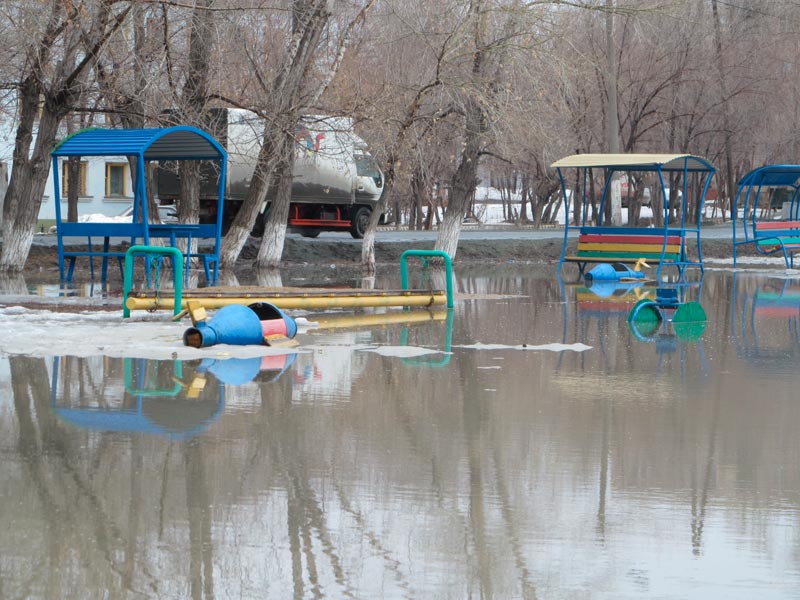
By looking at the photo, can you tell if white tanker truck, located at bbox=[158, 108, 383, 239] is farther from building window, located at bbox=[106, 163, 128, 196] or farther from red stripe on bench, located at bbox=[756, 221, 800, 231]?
building window, located at bbox=[106, 163, 128, 196]

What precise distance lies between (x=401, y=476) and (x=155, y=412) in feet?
6.90

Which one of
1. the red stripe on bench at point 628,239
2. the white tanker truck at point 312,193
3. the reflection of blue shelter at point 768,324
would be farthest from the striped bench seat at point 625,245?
the white tanker truck at point 312,193

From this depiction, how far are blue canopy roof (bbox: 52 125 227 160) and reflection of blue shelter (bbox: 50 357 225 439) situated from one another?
7931mm

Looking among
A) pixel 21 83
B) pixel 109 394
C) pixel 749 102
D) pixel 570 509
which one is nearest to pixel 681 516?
pixel 570 509

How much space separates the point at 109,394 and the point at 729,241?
26687 mm

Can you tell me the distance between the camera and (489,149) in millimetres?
26875

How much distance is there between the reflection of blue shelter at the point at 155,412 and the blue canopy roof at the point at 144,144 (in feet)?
26.0

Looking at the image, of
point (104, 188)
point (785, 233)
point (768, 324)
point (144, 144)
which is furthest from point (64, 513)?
point (104, 188)

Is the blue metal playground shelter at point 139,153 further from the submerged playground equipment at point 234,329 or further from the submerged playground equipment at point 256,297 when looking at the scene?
the submerged playground equipment at point 234,329

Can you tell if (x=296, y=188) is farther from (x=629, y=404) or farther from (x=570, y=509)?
(x=570, y=509)

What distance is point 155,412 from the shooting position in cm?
731

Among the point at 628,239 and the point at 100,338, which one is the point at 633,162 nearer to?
the point at 628,239

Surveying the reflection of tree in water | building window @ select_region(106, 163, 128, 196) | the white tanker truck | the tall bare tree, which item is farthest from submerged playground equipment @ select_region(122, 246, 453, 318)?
building window @ select_region(106, 163, 128, 196)

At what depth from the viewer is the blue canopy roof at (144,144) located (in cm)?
1588
